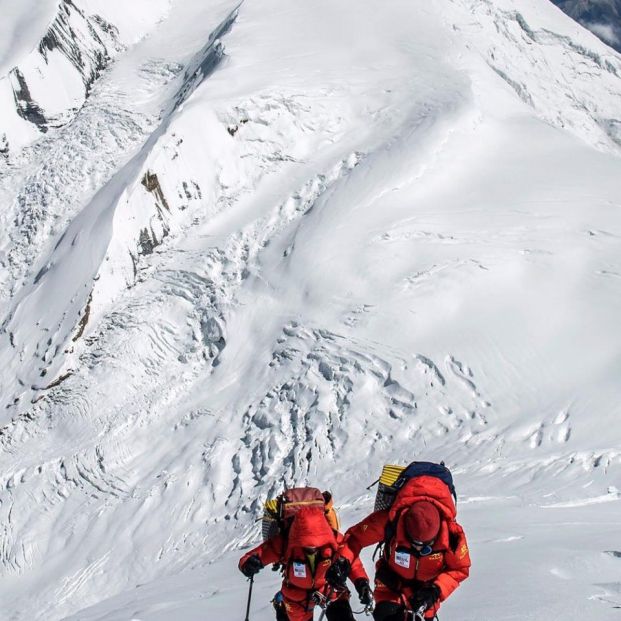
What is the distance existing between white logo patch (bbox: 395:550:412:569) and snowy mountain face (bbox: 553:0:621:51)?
174 metres

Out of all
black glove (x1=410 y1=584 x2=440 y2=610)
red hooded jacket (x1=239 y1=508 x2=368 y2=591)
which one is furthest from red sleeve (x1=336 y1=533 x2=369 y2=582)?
black glove (x1=410 y1=584 x2=440 y2=610)

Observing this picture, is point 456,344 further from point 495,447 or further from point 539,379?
point 495,447

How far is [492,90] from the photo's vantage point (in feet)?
91.6

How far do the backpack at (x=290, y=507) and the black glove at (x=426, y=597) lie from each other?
1.02m

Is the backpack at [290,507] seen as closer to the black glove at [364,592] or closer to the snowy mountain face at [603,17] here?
the black glove at [364,592]

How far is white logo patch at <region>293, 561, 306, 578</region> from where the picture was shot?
18.7ft

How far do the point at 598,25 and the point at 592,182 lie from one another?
519 ft

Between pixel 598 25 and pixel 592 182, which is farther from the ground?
pixel 592 182

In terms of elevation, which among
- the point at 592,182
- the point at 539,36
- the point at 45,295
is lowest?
the point at 539,36

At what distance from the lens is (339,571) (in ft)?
17.8

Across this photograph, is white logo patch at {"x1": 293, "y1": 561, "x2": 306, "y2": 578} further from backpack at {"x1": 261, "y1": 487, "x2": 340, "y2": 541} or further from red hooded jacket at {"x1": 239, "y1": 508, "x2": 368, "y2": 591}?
backpack at {"x1": 261, "y1": 487, "x2": 340, "y2": 541}

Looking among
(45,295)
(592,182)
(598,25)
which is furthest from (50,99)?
(598,25)

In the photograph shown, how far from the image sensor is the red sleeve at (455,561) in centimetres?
507

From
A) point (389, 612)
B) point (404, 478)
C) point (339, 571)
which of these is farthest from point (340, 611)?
point (404, 478)
